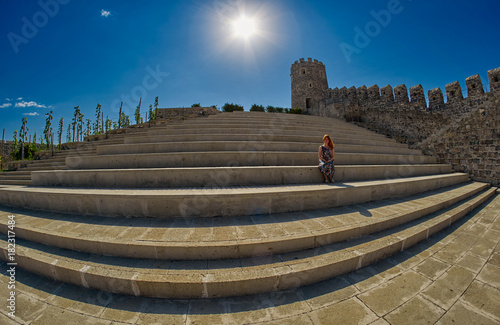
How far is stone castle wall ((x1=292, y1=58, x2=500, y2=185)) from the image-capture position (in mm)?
7262

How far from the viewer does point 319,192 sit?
3.61 metres

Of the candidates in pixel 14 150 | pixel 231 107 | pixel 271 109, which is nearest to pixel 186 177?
pixel 231 107

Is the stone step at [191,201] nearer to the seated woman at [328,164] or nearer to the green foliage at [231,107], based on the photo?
the seated woman at [328,164]

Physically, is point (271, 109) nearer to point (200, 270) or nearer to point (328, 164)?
point (328, 164)

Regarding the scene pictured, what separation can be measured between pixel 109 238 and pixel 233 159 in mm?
3136

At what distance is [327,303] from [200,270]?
1.56 meters

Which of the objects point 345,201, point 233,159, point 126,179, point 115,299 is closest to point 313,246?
point 345,201

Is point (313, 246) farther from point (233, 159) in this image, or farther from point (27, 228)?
point (27, 228)

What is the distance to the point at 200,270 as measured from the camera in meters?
2.11

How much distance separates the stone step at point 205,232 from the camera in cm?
233

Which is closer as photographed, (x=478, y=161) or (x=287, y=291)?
(x=287, y=291)

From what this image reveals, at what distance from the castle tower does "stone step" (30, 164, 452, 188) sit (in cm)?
2353

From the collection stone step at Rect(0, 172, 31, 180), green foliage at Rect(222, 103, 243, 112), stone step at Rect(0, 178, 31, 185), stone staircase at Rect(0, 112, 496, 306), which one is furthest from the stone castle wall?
stone step at Rect(0, 172, 31, 180)

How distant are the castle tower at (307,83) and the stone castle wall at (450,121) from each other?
43.1 ft
